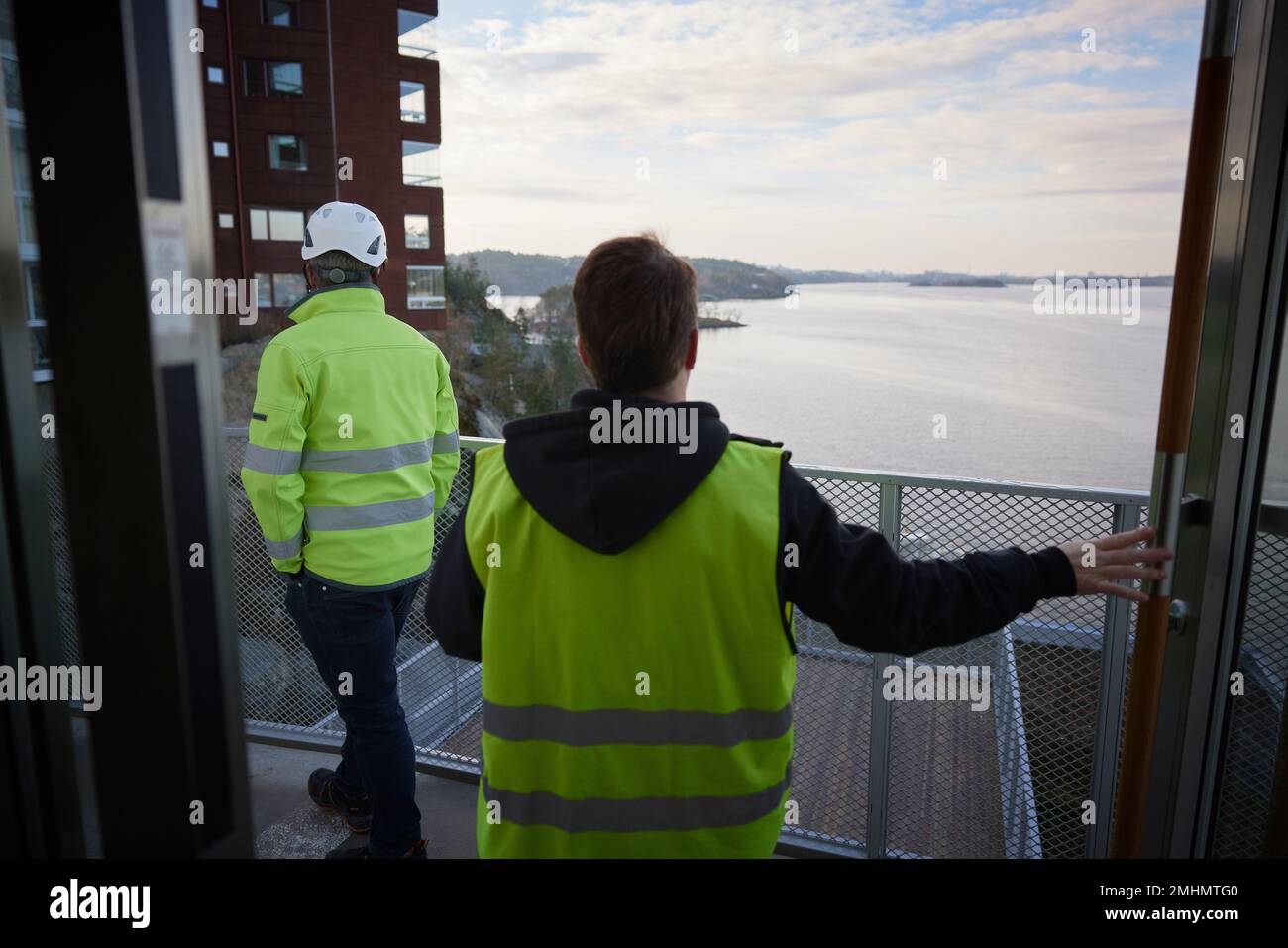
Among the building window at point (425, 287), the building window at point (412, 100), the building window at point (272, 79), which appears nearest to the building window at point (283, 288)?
the building window at point (425, 287)

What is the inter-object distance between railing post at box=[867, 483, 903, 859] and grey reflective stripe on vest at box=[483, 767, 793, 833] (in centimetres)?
149

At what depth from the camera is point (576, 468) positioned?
4.26ft

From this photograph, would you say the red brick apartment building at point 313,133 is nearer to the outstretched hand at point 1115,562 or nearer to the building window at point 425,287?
the building window at point 425,287

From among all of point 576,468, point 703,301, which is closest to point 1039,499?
point 703,301

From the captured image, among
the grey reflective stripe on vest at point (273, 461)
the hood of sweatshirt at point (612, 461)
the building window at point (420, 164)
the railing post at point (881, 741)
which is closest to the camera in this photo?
the hood of sweatshirt at point (612, 461)

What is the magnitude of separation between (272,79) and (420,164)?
12.7 ft

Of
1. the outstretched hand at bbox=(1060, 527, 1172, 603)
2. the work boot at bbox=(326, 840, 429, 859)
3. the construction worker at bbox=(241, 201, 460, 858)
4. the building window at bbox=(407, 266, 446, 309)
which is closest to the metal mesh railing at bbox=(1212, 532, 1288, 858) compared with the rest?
the outstretched hand at bbox=(1060, 527, 1172, 603)

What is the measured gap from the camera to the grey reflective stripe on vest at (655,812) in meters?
1.37

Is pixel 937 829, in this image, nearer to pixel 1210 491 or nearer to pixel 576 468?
pixel 1210 491

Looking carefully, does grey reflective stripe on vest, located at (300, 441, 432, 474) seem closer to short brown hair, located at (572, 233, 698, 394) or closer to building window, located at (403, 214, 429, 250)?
short brown hair, located at (572, 233, 698, 394)

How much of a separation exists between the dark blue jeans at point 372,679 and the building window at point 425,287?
819 inches

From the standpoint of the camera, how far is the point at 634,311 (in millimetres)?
1336

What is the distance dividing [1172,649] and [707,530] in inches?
44.0

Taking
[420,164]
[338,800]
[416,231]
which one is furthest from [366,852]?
[420,164]
